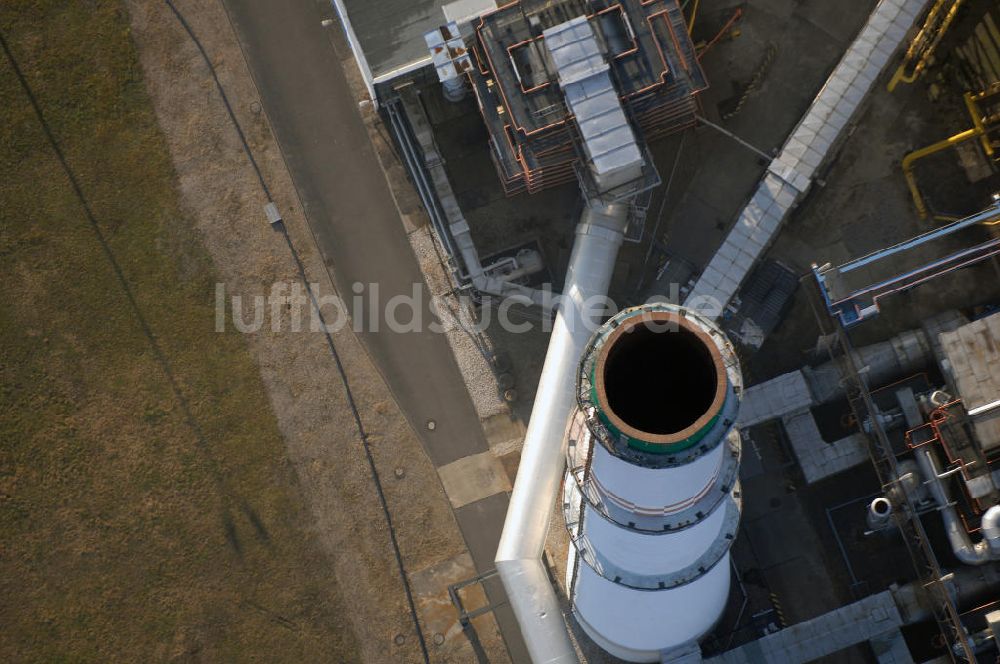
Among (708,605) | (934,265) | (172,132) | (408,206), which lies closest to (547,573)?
(708,605)

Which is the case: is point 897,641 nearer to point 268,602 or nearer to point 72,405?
point 268,602

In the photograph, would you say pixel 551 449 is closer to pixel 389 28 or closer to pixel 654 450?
pixel 389 28

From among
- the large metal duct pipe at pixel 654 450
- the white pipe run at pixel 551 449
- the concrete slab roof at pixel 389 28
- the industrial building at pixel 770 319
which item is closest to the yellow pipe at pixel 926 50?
the industrial building at pixel 770 319

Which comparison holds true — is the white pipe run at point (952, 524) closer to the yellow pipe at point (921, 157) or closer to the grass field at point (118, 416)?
the yellow pipe at point (921, 157)

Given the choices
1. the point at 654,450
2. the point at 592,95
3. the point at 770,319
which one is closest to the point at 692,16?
the point at 592,95

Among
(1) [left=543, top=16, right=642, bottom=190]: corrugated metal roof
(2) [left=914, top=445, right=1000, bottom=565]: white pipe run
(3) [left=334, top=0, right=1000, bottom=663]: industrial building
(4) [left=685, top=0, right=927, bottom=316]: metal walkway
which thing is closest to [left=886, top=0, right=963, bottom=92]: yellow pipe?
(3) [left=334, top=0, right=1000, bottom=663]: industrial building

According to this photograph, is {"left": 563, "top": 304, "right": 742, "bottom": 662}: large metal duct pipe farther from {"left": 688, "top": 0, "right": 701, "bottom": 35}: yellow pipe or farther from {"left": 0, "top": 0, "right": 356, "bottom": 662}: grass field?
{"left": 688, "top": 0, "right": 701, "bottom": 35}: yellow pipe
